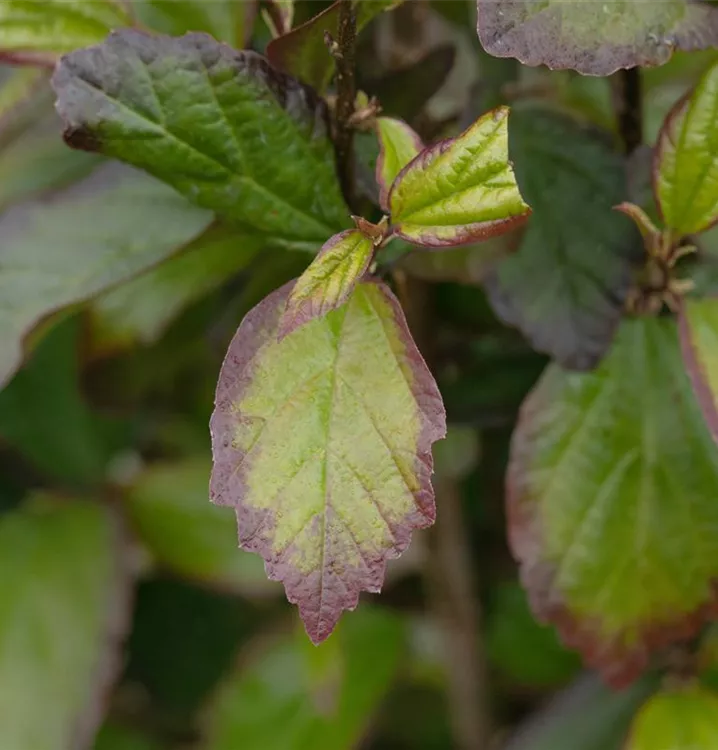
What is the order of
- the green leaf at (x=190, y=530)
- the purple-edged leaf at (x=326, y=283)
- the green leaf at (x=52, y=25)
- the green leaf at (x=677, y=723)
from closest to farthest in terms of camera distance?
the purple-edged leaf at (x=326, y=283)
the green leaf at (x=52, y=25)
the green leaf at (x=677, y=723)
the green leaf at (x=190, y=530)

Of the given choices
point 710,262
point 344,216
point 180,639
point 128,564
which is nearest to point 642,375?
point 710,262

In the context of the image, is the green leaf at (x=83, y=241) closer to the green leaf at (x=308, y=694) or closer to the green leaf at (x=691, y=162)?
the green leaf at (x=691, y=162)

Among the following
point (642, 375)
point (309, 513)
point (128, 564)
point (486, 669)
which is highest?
point (309, 513)

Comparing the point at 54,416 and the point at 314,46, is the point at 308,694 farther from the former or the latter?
the point at 314,46

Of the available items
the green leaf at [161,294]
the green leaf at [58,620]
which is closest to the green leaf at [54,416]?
the green leaf at [58,620]

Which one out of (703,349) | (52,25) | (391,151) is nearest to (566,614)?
(703,349)

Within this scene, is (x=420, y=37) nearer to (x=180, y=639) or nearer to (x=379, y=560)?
(x=379, y=560)
